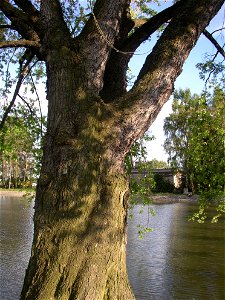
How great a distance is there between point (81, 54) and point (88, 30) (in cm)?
34

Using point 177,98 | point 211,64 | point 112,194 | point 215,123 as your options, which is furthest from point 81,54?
point 177,98

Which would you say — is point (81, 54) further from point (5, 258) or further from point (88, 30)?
point (5, 258)

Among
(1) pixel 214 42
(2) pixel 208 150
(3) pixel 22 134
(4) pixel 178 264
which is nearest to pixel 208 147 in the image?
(2) pixel 208 150

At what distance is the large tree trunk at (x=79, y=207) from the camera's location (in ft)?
11.1

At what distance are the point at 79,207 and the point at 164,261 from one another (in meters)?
10.8

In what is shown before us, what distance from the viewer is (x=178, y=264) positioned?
13.3m

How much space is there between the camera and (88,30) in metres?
4.20

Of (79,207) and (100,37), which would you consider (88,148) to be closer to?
(79,207)

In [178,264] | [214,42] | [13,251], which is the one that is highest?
[214,42]

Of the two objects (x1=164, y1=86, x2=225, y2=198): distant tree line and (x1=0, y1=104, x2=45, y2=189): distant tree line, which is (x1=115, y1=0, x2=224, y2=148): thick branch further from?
(x1=164, y1=86, x2=225, y2=198): distant tree line

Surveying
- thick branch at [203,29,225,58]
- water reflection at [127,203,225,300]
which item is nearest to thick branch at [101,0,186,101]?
thick branch at [203,29,225,58]

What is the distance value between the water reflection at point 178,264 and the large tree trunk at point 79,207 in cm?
688

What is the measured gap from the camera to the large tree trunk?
3.40 m

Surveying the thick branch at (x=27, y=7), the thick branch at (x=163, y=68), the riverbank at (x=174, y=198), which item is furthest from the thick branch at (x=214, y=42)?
the riverbank at (x=174, y=198)
